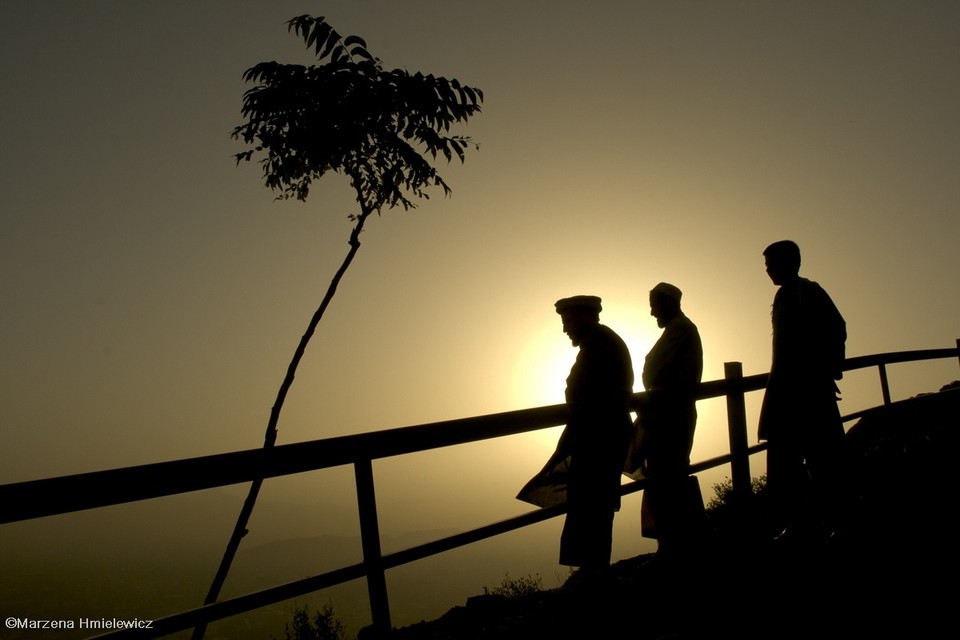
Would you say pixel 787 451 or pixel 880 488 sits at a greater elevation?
pixel 787 451

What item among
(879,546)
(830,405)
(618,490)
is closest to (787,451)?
(830,405)

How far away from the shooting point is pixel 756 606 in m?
4.14

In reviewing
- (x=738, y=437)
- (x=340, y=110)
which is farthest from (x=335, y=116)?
(x=738, y=437)

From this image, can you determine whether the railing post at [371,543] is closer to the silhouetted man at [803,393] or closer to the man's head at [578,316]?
the man's head at [578,316]

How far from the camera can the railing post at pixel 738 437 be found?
611 centimetres

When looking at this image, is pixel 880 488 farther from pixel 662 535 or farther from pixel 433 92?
pixel 433 92

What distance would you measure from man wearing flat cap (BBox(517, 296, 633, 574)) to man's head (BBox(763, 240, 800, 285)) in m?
1.62

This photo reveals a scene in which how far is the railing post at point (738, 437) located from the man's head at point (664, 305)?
0.78m

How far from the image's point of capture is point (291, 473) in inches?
106

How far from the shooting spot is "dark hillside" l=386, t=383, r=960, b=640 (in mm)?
3832

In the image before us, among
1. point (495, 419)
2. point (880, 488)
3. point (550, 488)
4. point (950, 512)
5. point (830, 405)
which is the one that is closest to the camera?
point (495, 419)

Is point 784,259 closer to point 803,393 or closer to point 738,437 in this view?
point 803,393

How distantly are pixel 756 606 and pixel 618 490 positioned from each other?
1035mm

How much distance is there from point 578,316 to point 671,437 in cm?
114
